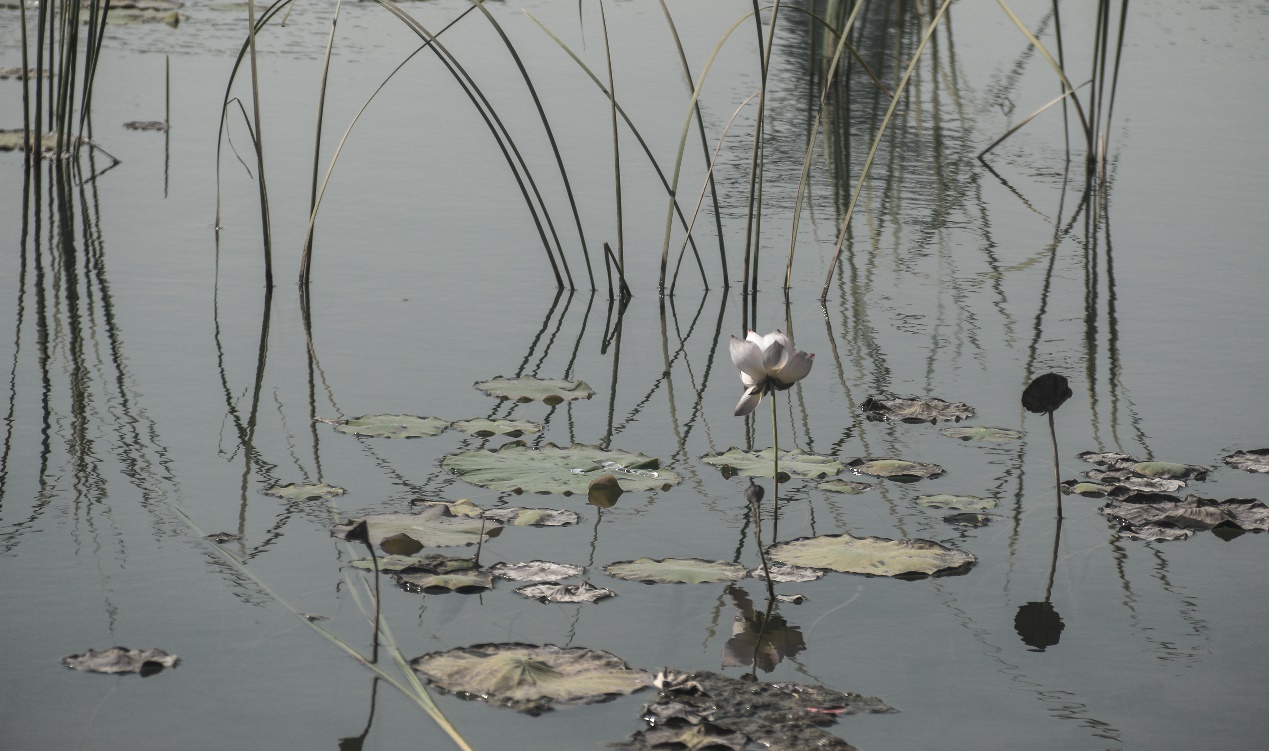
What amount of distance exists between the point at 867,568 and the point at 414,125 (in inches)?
139

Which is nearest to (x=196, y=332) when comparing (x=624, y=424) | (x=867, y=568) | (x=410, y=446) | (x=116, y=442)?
(x=116, y=442)

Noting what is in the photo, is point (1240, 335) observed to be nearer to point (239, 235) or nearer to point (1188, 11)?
point (239, 235)

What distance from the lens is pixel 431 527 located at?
1815 millimetres

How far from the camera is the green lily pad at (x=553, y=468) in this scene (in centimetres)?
202

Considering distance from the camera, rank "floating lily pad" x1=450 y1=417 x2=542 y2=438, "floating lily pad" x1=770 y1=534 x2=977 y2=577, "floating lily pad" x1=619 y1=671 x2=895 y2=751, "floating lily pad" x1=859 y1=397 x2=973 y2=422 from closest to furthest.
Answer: "floating lily pad" x1=619 y1=671 x2=895 y2=751
"floating lily pad" x1=770 y1=534 x2=977 y2=577
"floating lily pad" x1=450 y1=417 x2=542 y2=438
"floating lily pad" x1=859 y1=397 x2=973 y2=422

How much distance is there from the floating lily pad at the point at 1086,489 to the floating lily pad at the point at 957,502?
5.7 inches

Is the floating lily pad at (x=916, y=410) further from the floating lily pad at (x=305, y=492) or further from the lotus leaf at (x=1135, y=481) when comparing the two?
the floating lily pad at (x=305, y=492)

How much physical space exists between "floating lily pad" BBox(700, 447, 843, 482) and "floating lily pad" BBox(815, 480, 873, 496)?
3 cm

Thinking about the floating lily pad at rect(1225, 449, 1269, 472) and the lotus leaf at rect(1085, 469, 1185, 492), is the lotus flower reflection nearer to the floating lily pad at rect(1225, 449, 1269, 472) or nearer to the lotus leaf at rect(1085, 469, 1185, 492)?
the lotus leaf at rect(1085, 469, 1185, 492)

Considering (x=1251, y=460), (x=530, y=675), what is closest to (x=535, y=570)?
(x=530, y=675)

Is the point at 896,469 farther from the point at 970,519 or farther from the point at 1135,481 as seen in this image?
the point at 1135,481

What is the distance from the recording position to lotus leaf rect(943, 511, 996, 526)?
1.96 meters

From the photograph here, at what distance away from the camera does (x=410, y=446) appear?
2.19 metres

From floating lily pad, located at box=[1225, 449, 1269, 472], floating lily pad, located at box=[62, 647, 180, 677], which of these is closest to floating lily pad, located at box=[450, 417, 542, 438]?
floating lily pad, located at box=[62, 647, 180, 677]
